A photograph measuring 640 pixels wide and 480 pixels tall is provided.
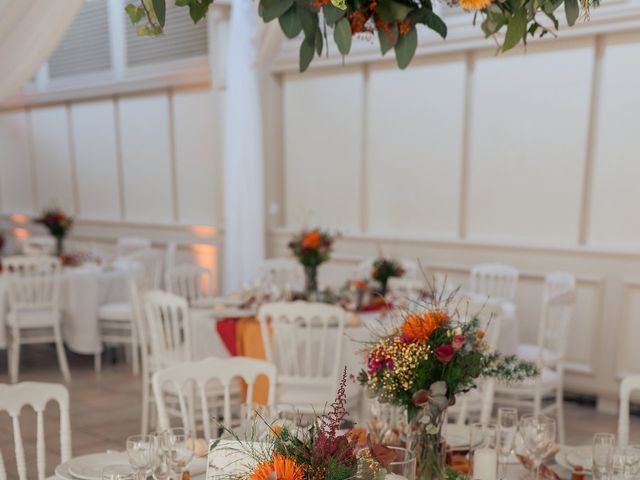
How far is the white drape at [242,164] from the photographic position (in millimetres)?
5891

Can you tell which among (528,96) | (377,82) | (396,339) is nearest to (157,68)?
(377,82)

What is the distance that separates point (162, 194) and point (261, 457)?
7096 mm

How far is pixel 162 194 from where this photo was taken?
8039mm

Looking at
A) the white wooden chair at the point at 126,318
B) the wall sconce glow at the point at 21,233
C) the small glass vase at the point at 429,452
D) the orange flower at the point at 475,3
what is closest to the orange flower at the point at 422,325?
the small glass vase at the point at 429,452

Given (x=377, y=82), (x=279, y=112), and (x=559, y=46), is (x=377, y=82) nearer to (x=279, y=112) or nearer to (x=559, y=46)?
(x=279, y=112)

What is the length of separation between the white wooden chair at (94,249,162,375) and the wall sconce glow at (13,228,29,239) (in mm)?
4611

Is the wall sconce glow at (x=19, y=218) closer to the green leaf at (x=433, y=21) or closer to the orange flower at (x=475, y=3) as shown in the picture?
the green leaf at (x=433, y=21)

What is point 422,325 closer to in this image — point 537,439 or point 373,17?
point 537,439

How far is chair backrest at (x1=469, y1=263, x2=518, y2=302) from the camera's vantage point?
16.2ft

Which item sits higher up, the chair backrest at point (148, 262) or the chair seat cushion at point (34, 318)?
the chair backrest at point (148, 262)

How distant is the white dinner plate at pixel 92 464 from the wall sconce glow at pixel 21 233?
897 cm

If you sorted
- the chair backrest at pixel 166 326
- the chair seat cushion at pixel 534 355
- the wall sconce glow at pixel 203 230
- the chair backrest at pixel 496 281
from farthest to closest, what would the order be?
the wall sconce glow at pixel 203 230
the chair backrest at pixel 496 281
the chair seat cushion at pixel 534 355
the chair backrest at pixel 166 326

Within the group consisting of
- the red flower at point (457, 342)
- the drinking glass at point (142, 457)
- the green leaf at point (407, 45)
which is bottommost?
the drinking glass at point (142, 457)

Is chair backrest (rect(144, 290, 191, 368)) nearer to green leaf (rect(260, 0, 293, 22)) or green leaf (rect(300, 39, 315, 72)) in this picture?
green leaf (rect(300, 39, 315, 72))
